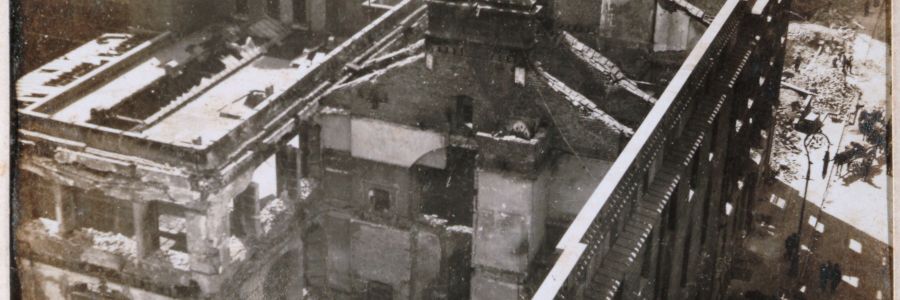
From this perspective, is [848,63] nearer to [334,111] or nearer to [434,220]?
[434,220]

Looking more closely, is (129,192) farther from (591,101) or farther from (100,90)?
(591,101)

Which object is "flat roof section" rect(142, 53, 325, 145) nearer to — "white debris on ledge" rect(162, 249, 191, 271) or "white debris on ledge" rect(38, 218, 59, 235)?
"white debris on ledge" rect(162, 249, 191, 271)

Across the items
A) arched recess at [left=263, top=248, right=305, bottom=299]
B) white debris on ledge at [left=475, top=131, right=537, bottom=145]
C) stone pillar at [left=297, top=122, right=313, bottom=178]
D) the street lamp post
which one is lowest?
arched recess at [left=263, top=248, right=305, bottom=299]

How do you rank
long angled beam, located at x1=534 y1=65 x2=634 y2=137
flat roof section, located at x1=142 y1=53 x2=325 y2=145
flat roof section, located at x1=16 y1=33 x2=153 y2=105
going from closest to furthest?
long angled beam, located at x1=534 y1=65 x2=634 y2=137 < flat roof section, located at x1=16 y1=33 x2=153 y2=105 < flat roof section, located at x1=142 y1=53 x2=325 y2=145

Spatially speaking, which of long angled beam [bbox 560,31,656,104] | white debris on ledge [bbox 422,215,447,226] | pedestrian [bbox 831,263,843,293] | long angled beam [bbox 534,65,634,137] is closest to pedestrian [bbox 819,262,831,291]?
pedestrian [bbox 831,263,843,293]

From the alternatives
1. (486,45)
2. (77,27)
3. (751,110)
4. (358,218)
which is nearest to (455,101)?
(486,45)

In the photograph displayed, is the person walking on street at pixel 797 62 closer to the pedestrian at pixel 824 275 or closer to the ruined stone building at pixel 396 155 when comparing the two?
the ruined stone building at pixel 396 155

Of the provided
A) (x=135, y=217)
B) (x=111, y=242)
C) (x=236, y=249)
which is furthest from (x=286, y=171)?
(x=111, y=242)

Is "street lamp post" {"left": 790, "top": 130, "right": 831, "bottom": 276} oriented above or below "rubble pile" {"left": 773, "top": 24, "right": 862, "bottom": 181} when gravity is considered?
below
